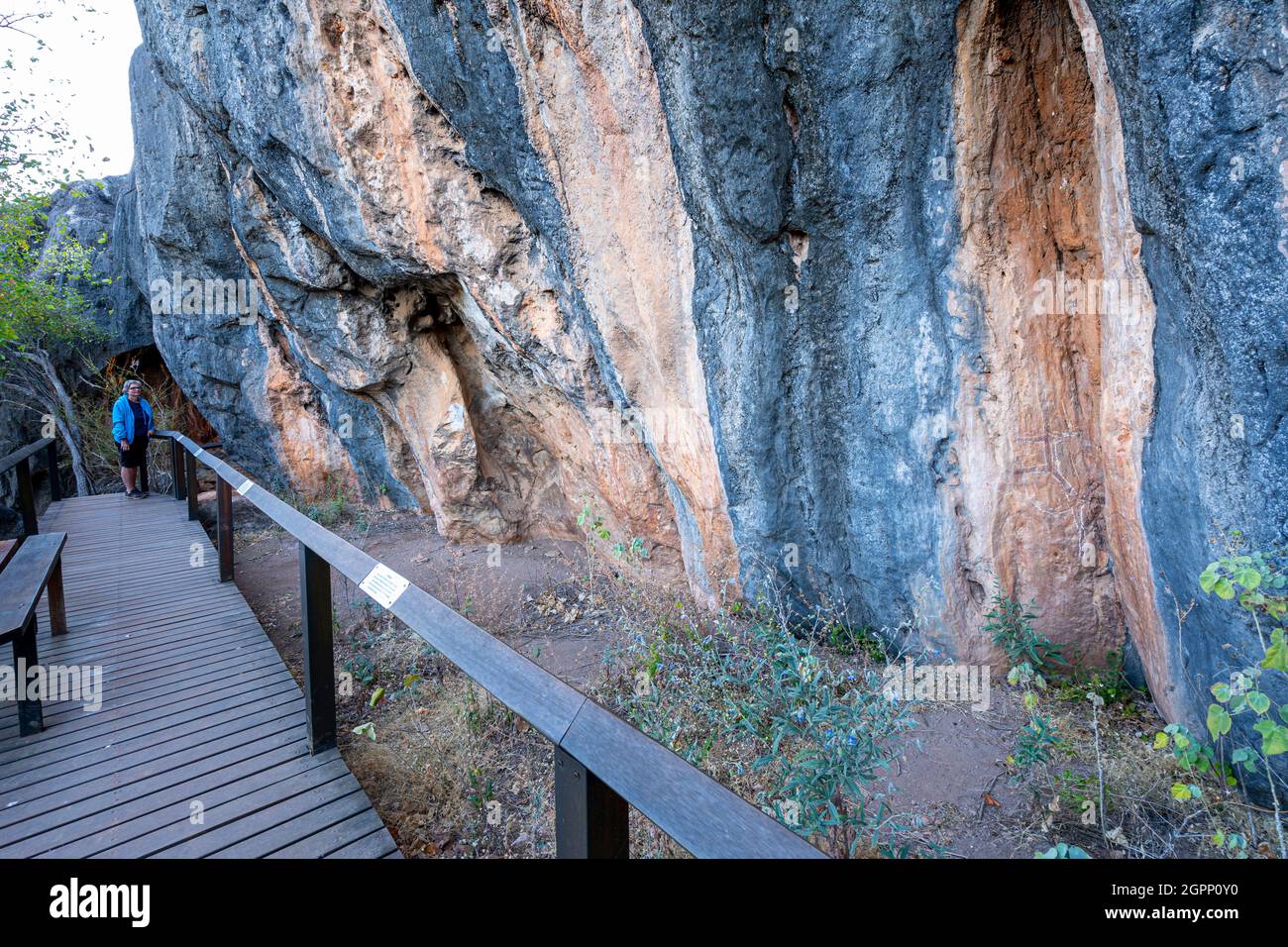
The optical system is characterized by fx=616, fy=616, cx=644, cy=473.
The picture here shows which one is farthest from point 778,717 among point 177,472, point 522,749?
point 177,472

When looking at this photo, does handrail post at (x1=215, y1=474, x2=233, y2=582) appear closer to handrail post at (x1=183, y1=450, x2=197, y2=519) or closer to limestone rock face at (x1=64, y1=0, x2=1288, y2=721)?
limestone rock face at (x1=64, y1=0, x2=1288, y2=721)

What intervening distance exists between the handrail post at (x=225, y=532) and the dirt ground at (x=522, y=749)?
2.34 feet

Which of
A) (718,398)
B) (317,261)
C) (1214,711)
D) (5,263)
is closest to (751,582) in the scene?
(718,398)

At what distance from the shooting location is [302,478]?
37.8 ft

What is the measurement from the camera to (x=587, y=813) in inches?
49.9

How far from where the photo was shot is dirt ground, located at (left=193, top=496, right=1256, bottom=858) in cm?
273

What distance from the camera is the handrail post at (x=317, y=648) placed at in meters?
3.01

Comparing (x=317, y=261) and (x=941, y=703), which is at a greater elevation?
(x=317, y=261)

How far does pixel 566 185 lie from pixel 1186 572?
440cm

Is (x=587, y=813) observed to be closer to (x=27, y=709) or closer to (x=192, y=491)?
(x=27, y=709)

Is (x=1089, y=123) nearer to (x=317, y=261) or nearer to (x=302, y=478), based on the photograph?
(x=317, y=261)

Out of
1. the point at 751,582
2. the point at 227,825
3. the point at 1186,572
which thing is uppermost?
the point at 1186,572

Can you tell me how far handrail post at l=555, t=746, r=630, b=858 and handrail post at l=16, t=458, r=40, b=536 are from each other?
→ 8.00 m
